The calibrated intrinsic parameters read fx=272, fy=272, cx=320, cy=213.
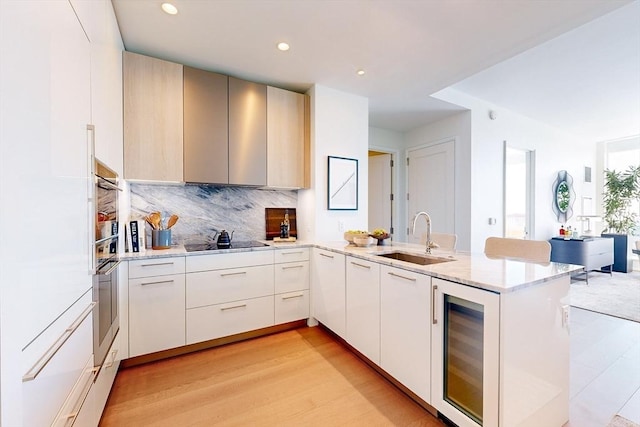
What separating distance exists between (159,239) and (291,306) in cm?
137

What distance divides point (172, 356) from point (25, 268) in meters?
1.92

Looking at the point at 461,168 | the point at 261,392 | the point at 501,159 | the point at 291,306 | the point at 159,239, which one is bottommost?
the point at 261,392

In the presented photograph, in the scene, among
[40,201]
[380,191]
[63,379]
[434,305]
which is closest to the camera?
[40,201]

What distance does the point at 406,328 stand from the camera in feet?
5.46

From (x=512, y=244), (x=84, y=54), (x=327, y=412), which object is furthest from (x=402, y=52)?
(x=327, y=412)

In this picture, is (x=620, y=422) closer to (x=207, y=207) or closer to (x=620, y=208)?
(x=207, y=207)

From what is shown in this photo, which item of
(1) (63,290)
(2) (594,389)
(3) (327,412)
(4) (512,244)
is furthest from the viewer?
(4) (512,244)

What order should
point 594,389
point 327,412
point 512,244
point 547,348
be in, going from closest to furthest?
point 547,348
point 327,412
point 594,389
point 512,244

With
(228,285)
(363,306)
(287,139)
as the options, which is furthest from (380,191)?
(228,285)

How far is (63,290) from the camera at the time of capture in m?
0.94

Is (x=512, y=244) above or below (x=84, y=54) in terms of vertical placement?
below

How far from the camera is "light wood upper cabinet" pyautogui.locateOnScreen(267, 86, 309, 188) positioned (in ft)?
9.46

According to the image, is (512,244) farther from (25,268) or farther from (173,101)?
(173,101)

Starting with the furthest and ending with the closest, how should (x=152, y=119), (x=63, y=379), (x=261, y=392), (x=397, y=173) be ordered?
(x=397, y=173) → (x=152, y=119) → (x=261, y=392) → (x=63, y=379)
